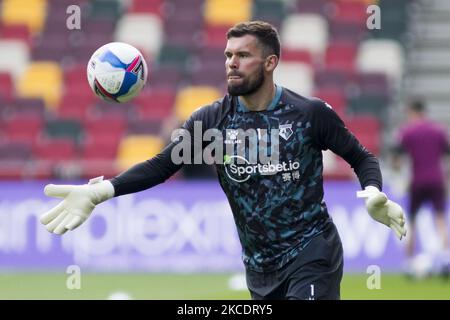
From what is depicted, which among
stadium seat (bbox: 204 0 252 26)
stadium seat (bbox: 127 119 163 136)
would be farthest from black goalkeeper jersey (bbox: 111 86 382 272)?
stadium seat (bbox: 204 0 252 26)

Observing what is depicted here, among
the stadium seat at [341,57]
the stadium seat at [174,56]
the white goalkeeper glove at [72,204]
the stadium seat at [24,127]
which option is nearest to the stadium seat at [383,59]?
the stadium seat at [341,57]

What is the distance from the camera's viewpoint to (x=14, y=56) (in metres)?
21.8

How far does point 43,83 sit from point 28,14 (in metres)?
2.40

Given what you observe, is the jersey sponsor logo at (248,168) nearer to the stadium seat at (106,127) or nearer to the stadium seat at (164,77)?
the stadium seat at (106,127)

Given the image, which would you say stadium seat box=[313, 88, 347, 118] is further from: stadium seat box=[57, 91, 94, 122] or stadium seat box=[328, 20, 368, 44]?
stadium seat box=[57, 91, 94, 122]

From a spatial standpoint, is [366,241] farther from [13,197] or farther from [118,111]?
[118,111]

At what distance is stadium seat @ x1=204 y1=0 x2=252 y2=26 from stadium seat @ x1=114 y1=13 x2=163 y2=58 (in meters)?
1.07

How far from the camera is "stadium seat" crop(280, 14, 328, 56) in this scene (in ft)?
70.1

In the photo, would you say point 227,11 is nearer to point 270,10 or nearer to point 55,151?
point 270,10

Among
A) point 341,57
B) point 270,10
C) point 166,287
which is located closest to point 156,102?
point 270,10

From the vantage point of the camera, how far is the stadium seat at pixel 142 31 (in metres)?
21.8

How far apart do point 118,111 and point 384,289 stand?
9107 millimetres

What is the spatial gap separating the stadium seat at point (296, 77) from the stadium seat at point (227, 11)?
2.10m

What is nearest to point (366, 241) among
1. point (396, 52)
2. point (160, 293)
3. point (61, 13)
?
point (160, 293)
